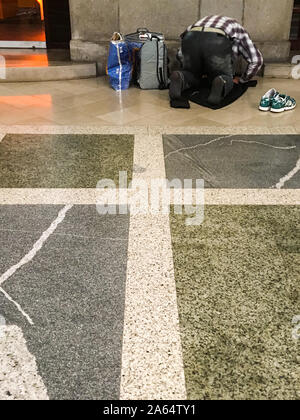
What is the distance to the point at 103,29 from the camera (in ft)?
20.3

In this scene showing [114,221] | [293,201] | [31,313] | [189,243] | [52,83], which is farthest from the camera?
[52,83]

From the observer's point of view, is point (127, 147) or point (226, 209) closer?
point (226, 209)

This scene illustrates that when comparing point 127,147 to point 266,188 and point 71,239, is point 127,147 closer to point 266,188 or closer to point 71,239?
point 266,188

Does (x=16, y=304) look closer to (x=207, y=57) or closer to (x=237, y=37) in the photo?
(x=207, y=57)

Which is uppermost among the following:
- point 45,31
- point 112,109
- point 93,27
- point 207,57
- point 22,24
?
point 93,27

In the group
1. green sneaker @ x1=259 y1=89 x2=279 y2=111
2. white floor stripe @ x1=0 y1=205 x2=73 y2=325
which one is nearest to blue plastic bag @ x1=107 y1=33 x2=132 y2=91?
green sneaker @ x1=259 y1=89 x2=279 y2=111

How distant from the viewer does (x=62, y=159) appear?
146 inches

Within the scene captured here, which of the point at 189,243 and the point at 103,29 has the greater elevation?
the point at 103,29

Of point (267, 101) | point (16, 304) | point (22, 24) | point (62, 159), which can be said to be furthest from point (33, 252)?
point (22, 24)

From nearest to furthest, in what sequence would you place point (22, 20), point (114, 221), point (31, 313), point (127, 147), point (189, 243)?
point (31, 313) → point (189, 243) → point (114, 221) → point (127, 147) → point (22, 20)

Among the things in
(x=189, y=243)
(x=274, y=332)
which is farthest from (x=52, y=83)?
(x=274, y=332)

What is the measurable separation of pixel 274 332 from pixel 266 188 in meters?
1.44

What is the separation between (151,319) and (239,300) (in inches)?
16.4

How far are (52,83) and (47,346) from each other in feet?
15.3
